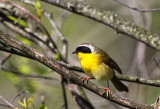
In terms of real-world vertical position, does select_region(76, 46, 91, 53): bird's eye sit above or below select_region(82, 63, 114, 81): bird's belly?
above

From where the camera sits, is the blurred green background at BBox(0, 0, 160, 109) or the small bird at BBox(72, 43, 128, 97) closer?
the small bird at BBox(72, 43, 128, 97)

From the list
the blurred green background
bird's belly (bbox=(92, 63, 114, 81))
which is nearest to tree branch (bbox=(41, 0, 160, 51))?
bird's belly (bbox=(92, 63, 114, 81))

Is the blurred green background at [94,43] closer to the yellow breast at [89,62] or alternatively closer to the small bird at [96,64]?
the small bird at [96,64]

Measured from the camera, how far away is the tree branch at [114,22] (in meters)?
3.77

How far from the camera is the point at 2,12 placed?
15.3 feet

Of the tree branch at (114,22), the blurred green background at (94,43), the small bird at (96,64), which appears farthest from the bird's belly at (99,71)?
the blurred green background at (94,43)

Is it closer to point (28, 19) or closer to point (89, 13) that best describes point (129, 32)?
point (89, 13)

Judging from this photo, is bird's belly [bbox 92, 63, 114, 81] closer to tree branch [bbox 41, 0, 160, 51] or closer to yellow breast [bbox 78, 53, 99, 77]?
yellow breast [bbox 78, 53, 99, 77]

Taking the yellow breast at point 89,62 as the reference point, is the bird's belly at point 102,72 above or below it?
below

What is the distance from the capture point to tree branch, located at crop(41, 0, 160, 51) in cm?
377

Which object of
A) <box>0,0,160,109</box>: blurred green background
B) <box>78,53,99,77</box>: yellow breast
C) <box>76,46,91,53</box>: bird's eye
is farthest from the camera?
<box>0,0,160,109</box>: blurred green background

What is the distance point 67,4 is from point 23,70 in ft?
6.48

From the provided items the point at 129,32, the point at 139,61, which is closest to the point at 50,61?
the point at 129,32

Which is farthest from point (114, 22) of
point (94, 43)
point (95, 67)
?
point (94, 43)
